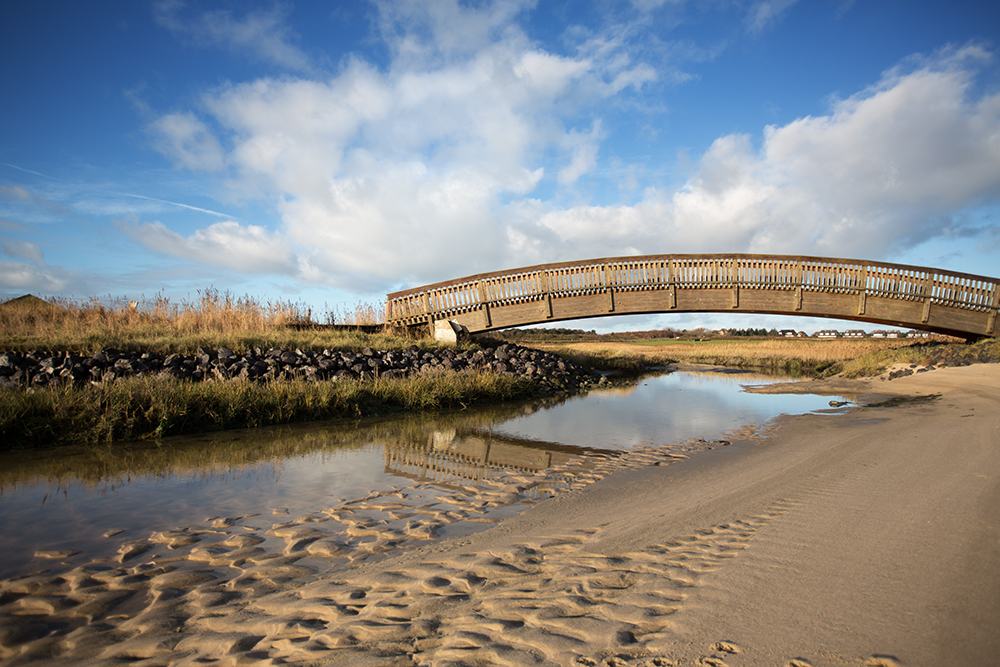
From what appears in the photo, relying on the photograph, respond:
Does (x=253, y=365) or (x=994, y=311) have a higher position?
(x=994, y=311)

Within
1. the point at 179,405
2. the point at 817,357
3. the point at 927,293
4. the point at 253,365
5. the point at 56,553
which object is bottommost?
the point at 56,553

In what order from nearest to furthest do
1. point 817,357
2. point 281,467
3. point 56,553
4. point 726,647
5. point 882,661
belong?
point 882,661 → point 726,647 → point 56,553 → point 281,467 → point 817,357

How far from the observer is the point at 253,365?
11.8 m

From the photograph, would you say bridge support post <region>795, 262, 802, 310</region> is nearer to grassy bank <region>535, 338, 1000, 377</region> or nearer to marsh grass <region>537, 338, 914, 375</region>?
grassy bank <region>535, 338, 1000, 377</region>

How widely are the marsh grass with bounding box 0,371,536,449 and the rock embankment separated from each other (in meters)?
0.96

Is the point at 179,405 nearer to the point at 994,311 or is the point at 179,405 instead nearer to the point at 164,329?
the point at 164,329

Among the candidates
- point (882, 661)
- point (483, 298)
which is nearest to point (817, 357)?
point (483, 298)

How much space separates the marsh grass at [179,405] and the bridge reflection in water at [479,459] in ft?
9.22

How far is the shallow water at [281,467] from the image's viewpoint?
4414 mm

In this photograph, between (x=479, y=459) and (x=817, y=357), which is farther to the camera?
(x=817, y=357)

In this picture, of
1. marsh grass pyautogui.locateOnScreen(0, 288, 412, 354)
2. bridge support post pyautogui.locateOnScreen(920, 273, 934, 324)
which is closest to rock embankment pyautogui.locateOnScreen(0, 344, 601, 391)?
marsh grass pyautogui.locateOnScreen(0, 288, 412, 354)

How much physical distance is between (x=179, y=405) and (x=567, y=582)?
8.21 m

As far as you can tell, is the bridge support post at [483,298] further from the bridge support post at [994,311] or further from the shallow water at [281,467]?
the bridge support post at [994,311]

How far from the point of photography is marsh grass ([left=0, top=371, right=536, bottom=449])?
24.9ft
